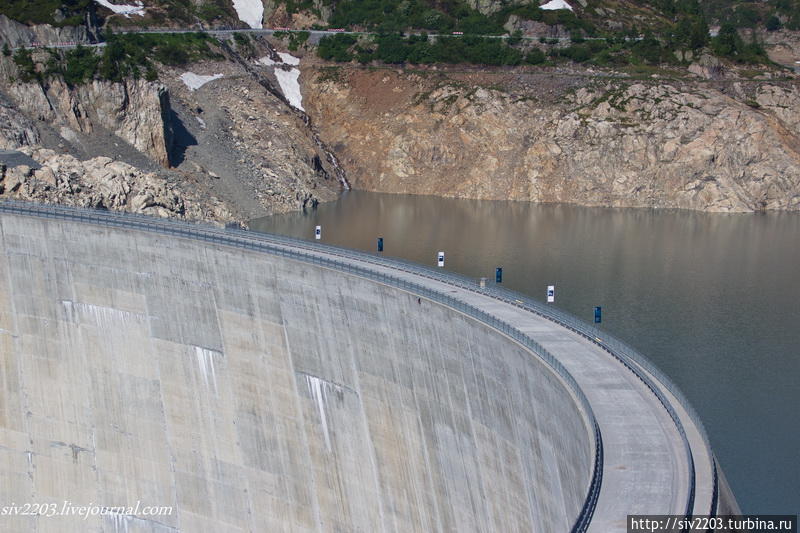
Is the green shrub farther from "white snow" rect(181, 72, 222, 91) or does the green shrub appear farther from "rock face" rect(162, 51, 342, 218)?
"white snow" rect(181, 72, 222, 91)

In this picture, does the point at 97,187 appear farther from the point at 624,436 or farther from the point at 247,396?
the point at 624,436

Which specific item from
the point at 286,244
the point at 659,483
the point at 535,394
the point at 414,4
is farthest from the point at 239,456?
the point at 414,4

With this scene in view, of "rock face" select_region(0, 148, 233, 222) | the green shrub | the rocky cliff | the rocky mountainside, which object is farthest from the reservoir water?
the rocky cliff

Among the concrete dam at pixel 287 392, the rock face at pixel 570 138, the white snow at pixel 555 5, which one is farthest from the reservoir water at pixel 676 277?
the white snow at pixel 555 5

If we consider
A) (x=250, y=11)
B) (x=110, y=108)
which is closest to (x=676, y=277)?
(x=110, y=108)

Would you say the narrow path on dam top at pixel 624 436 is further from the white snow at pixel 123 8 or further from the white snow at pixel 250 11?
the white snow at pixel 250 11
